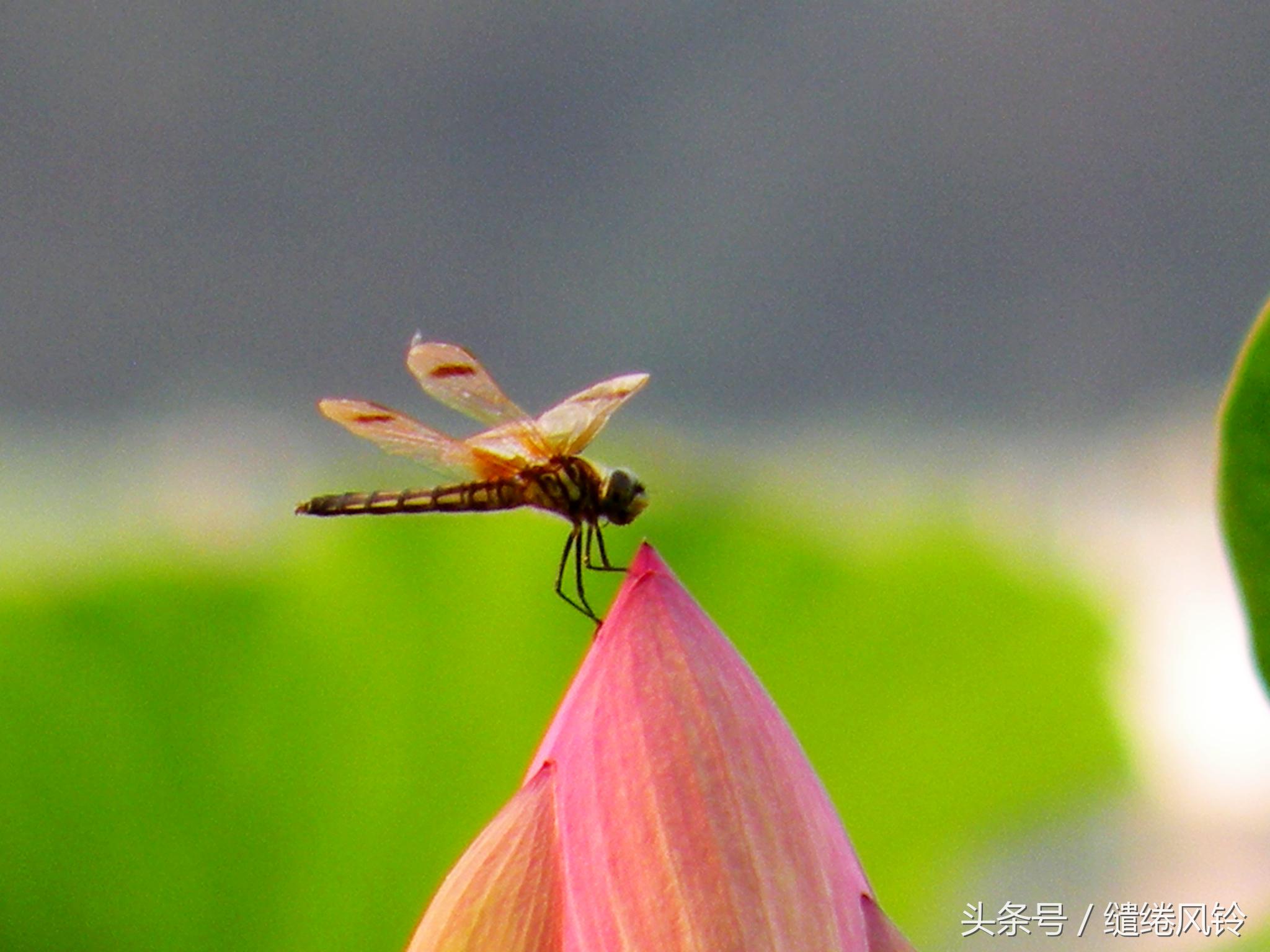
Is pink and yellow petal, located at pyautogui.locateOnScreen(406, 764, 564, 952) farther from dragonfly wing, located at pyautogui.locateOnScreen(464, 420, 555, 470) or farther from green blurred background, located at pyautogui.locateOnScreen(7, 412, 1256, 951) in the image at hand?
green blurred background, located at pyautogui.locateOnScreen(7, 412, 1256, 951)

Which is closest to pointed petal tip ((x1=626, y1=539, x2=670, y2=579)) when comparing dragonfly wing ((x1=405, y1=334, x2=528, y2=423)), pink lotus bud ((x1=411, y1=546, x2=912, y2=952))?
pink lotus bud ((x1=411, y1=546, x2=912, y2=952))

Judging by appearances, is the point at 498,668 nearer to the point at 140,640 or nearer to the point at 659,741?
the point at 140,640

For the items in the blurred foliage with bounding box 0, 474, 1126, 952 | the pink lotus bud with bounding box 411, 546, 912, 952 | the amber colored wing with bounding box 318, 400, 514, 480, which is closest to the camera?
the pink lotus bud with bounding box 411, 546, 912, 952

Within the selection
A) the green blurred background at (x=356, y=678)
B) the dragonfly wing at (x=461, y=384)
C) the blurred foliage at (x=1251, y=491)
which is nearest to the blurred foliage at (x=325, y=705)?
the green blurred background at (x=356, y=678)

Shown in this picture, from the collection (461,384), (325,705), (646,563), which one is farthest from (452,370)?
(325,705)

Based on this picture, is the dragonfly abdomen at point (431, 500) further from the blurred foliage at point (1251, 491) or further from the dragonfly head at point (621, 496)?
the blurred foliage at point (1251, 491)

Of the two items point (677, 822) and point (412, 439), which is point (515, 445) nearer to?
point (412, 439)
